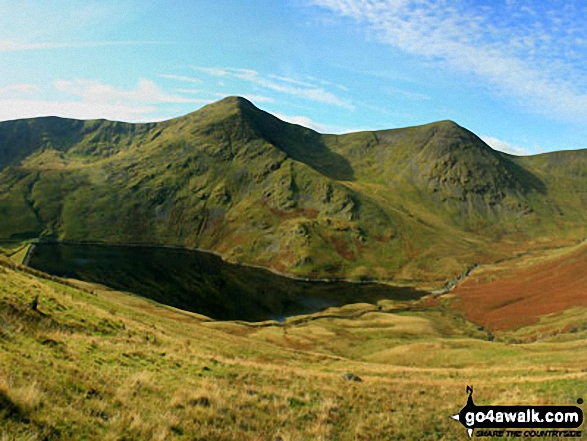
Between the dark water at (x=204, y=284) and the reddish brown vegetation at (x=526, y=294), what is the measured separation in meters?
25.0

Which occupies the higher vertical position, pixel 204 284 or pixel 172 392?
pixel 172 392

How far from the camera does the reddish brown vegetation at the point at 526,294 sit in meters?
84.7

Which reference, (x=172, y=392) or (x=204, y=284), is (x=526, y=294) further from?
(x=172, y=392)

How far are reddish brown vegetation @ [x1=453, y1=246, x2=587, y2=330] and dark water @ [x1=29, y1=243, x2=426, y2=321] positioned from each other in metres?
25.0

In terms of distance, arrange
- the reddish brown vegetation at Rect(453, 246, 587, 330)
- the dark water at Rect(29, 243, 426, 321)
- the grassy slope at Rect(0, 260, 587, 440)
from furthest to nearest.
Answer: the dark water at Rect(29, 243, 426, 321) → the reddish brown vegetation at Rect(453, 246, 587, 330) → the grassy slope at Rect(0, 260, 587, 440)
